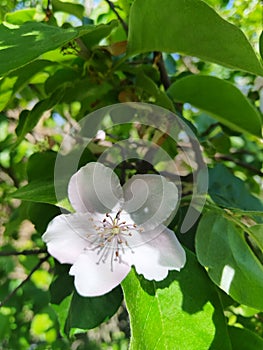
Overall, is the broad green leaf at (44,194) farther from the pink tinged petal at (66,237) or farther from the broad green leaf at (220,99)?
the broad green leaf at (220,99)

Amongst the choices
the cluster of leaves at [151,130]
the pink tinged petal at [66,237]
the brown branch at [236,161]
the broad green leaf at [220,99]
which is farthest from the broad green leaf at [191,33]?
the brown branch at [236,161]

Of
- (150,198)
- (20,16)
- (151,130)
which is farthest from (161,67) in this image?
(150,198)

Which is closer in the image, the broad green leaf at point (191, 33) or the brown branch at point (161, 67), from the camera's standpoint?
the broad green leaf at point (191, 33)

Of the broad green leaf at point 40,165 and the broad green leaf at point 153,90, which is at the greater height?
the broad green leaf at point 153,90

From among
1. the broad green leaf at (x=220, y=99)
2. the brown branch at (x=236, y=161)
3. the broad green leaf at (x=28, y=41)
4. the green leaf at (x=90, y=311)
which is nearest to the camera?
the broad green leaf at (x=28, y=41)

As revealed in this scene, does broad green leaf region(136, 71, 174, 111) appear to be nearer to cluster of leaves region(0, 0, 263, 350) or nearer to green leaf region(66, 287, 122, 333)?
cluster of leaves region(0, 0, 263, 350)

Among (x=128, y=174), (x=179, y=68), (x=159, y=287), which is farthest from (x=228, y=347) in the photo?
(x=179, y=68)

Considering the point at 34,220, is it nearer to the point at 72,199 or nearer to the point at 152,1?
the point at 72,199
